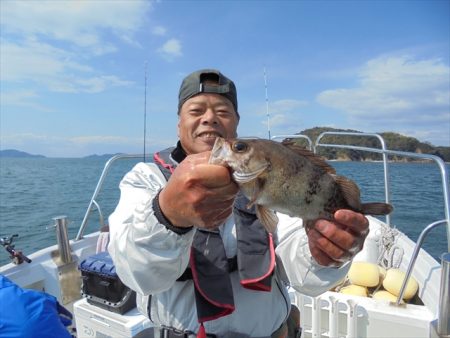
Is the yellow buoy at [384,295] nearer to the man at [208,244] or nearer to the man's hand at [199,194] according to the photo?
the man at [208,244]

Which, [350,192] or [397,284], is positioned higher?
[350,192]

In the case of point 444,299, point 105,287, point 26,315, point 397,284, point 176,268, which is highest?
point 176,268

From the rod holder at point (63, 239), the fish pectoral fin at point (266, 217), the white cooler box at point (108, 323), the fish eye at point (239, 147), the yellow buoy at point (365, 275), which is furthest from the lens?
the rod holder at point (63, 239)

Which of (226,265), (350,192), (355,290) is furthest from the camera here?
(355,290)

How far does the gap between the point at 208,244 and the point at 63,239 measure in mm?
3504

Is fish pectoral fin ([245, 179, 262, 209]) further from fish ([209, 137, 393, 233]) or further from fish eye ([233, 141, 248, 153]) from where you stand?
fish eye ([233, 141, 248, 153])

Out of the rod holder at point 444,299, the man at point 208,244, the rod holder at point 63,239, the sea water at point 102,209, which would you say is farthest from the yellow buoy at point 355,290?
the sea water at point 102,209

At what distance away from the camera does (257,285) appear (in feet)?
7.65

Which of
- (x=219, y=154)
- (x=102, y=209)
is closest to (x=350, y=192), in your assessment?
(x=219, y=154)

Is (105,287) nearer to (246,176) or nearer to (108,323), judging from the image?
(108,323)

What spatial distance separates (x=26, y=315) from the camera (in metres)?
2.10

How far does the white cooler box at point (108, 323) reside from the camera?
370cm

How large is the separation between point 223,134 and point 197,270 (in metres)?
1.20

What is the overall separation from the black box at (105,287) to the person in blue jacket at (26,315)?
1.64 metres
